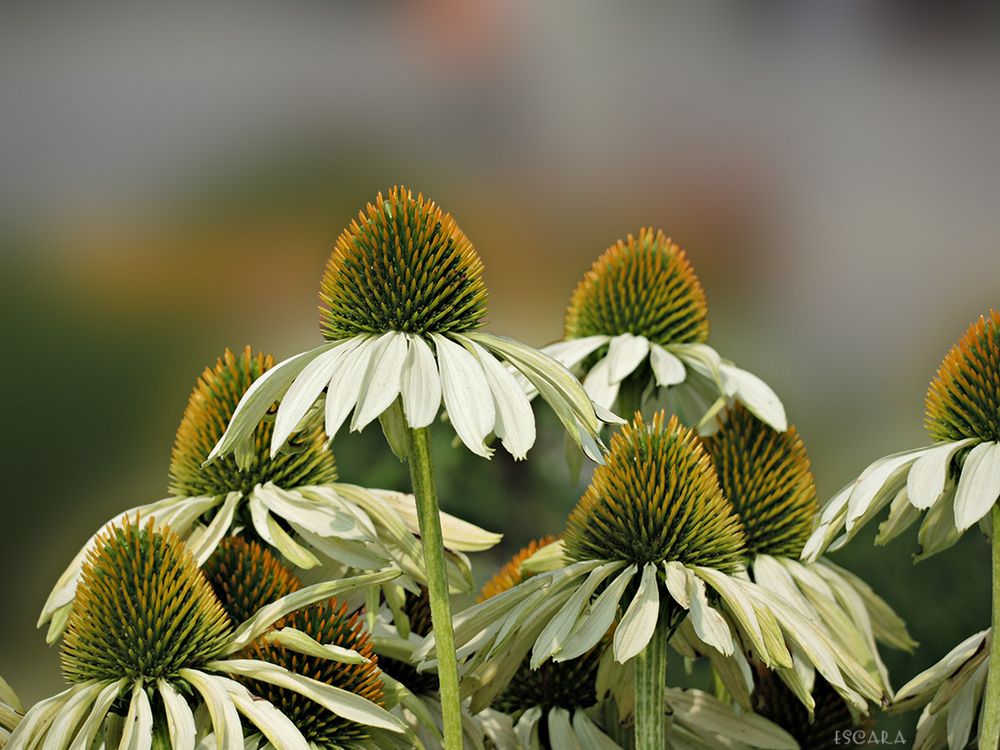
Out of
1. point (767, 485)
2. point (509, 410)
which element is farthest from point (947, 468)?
point (509, 410)

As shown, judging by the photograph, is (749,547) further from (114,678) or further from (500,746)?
(114,678)

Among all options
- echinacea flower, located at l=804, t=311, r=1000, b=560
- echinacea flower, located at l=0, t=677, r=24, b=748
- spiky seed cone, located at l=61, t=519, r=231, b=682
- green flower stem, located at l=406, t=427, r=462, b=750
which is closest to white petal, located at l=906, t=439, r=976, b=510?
echinacea flower, located at l=804, t=311, r=1000, b=560

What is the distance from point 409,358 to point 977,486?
0.91ft

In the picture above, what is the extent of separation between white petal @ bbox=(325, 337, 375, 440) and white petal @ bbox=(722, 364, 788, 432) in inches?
11.9

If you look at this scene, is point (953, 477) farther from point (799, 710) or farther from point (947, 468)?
point (799, 710)

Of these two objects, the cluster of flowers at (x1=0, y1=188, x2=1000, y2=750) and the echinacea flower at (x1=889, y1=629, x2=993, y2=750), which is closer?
the cluster of flowers at (x1=0, y1=188, x2=1000, y2=750)

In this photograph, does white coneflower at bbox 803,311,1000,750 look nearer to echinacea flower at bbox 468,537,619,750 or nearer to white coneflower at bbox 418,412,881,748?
white coneflower at bbox 418,412,881,748

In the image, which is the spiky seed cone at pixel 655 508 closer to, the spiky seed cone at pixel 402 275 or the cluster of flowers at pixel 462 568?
the cluster of flowers at pixel 462 568

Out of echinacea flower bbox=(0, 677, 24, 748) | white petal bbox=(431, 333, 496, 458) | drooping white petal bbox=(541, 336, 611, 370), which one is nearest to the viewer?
white petal bbox=(431, 333, 496, 458)

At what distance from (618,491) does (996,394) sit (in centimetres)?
20

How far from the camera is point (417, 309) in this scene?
0.55 m

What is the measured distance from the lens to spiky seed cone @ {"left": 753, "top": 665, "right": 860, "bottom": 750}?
77 centimetres

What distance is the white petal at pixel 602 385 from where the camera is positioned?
2.43ft

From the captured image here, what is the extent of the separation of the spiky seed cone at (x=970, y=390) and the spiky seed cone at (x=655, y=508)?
13cm
